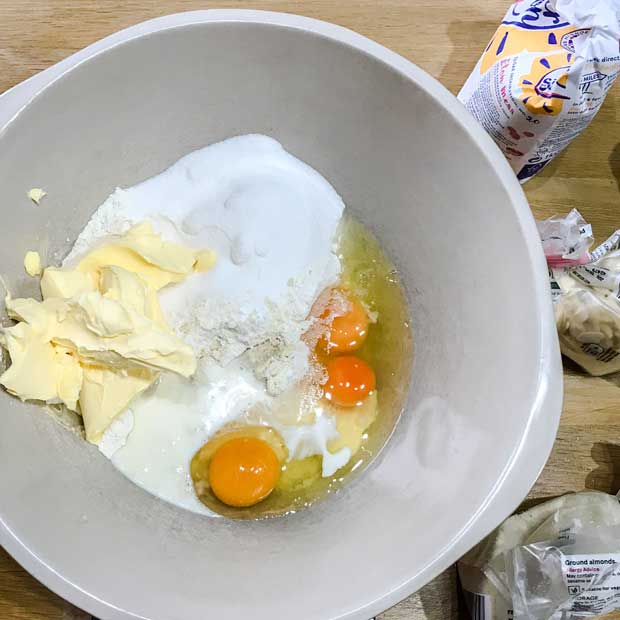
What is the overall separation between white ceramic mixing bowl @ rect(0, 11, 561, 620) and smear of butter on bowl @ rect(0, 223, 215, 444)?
5 centimetres

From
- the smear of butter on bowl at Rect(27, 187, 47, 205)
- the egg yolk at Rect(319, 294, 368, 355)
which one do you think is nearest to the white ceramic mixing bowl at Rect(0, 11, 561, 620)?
the smear of butter on bowl at Rect(27, 187, 47, 205)

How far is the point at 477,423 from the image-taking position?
884 mm

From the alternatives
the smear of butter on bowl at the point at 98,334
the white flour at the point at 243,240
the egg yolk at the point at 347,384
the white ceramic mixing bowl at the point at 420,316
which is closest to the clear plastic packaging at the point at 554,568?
the white ceramic mixing bowl at the point at 420,316

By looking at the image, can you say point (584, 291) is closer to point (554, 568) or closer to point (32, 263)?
point (554, 568)

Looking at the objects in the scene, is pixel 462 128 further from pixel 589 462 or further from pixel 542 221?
pixel 589 462

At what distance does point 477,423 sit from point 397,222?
0.37m

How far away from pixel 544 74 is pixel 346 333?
519 millimetres

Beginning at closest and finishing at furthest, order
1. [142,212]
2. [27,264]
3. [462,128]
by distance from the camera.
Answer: [462,128]
[27,264]
[142,212]

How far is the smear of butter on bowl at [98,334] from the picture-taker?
861 mm

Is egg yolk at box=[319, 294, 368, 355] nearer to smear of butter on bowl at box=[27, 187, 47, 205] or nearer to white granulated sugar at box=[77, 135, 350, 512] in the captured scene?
white granulated sugar at box=[77, 135, 350, 512]

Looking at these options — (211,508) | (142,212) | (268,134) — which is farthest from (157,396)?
(268,134)

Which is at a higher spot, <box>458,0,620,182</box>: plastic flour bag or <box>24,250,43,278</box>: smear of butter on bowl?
<box>458,0,620,182</box>: plastic flour bag

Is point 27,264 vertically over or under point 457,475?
over

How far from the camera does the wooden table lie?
104 cm
